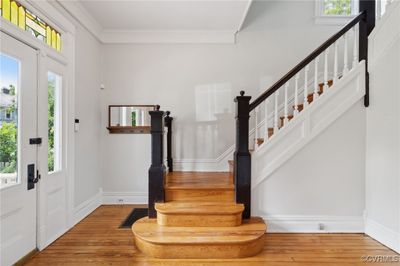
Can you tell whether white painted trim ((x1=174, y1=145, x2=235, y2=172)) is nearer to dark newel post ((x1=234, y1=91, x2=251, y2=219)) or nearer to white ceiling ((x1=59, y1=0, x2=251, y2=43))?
dark newel post ((x1=234, y1=91, x2=251, y2=219))

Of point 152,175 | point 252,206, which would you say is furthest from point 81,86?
point 252,206

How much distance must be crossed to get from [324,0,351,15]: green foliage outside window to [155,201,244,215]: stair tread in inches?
142

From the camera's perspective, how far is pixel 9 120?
220cm

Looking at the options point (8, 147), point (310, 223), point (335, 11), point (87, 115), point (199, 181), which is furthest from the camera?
point (335, 11)

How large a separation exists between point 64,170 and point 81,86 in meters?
1.15

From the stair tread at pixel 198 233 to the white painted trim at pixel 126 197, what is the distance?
135cm

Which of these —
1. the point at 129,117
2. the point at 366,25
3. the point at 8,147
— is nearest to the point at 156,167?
the point at 8,147

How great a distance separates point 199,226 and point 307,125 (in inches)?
67.1

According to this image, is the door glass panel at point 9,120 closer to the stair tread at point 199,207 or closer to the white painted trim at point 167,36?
the stair tread at point 199,207

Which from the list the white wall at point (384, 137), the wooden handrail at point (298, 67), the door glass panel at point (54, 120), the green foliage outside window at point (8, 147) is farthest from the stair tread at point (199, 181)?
the white wall at point (384, 137)

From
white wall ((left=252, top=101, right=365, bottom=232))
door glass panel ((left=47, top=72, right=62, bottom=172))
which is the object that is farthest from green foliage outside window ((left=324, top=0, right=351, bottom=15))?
door glass panel ((left=47, top=72, right=62, bottom=172))

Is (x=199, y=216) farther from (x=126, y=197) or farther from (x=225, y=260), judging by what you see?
(x=126, y=197)

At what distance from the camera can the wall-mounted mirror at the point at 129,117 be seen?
4.15 meters

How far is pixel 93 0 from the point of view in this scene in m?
3.21
